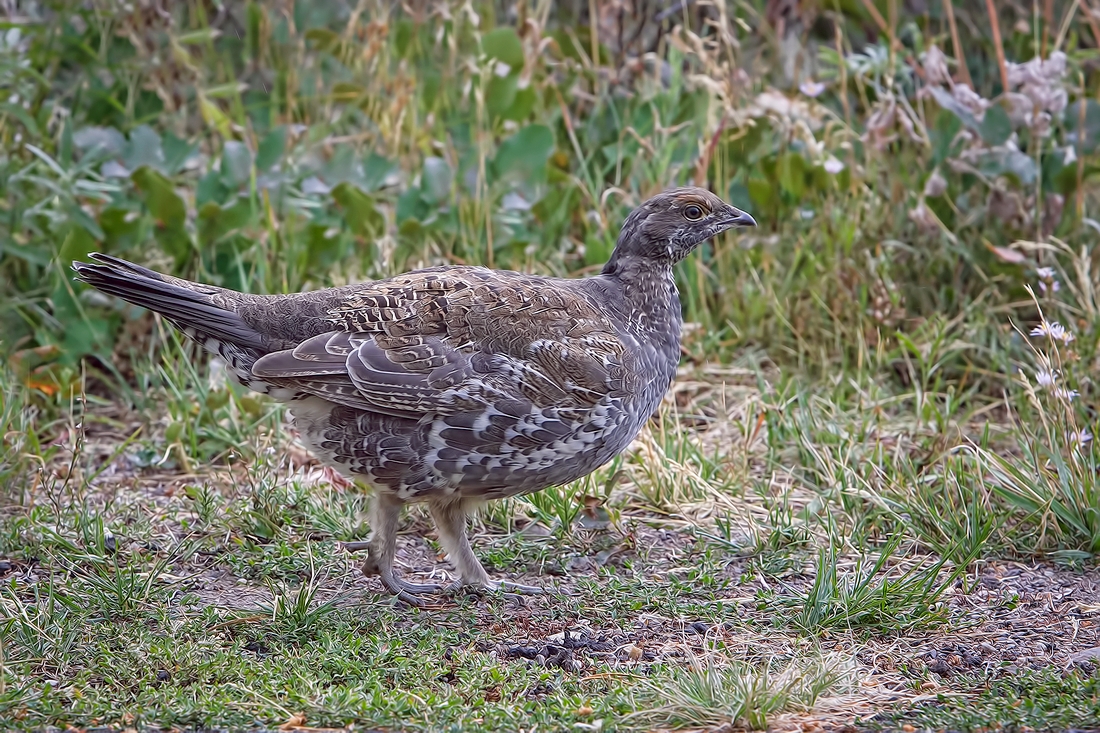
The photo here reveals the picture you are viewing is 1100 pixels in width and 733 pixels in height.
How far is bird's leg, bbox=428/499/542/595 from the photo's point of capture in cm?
421

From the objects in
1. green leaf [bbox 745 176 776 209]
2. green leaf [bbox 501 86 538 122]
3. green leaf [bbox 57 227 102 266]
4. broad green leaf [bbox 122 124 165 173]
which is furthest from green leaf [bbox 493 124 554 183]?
green leaf [bbox 57 227 102 266]

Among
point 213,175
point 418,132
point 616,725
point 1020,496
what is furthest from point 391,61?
point 616,725

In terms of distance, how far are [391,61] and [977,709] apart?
5200 millimetres

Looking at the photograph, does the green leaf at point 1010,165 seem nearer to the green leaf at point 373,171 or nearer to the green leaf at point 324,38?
the green leaf at point 373,171

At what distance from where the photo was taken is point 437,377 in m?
3.95

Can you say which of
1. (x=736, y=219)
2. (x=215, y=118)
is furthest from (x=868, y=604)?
(x=215, y=118)

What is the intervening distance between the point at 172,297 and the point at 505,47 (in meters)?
3.15

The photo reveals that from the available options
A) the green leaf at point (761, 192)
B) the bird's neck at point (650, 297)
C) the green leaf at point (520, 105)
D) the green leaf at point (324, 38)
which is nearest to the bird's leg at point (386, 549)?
the bird's neck at point (650, 297)

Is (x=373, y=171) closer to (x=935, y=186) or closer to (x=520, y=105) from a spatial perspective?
(x=520, y=105)

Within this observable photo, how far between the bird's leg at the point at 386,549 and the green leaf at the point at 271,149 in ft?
8.17

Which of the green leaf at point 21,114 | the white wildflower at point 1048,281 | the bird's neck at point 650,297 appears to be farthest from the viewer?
the green leaf at point 21,114

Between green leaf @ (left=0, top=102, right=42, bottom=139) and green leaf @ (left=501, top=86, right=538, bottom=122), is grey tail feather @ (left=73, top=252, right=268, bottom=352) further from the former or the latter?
green leaf @ (left=501, top=86, right=538, bottom=122)

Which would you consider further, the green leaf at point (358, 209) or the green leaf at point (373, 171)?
the green leaf at point (373, 171)

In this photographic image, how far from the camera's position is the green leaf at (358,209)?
601 cm
